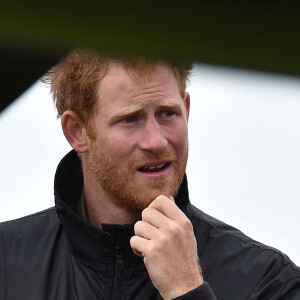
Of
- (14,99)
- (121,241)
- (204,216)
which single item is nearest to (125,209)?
(121,241)

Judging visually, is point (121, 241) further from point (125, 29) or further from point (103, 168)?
point (125, 29)

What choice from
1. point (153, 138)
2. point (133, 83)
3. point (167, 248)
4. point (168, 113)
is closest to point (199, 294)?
point (167, 248)

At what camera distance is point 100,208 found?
301cm

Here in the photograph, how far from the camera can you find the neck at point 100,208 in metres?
2.93

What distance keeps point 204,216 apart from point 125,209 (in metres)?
0.38

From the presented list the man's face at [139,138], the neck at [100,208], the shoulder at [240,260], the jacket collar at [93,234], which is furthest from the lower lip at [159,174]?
the shoulder at [240,260]

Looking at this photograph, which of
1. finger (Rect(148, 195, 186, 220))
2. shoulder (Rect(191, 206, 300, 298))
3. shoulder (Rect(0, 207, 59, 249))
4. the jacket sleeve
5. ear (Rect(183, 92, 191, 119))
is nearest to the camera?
the jacket sleeve

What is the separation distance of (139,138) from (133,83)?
249 mm

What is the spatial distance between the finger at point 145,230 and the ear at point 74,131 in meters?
0.81

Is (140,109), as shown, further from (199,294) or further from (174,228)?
(199,294)

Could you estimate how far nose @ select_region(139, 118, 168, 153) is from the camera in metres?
2.76

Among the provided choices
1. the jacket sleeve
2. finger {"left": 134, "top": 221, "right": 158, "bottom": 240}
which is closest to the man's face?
finger {"left": 134, "top": 221, "right": 158, "bottom": 240}

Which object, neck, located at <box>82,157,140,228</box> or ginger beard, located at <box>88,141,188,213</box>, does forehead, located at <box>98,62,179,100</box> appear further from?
neck, located at <box>82,157,140,228</box>

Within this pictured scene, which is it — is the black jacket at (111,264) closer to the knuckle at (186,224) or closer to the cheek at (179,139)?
the cheek at (179,139)
